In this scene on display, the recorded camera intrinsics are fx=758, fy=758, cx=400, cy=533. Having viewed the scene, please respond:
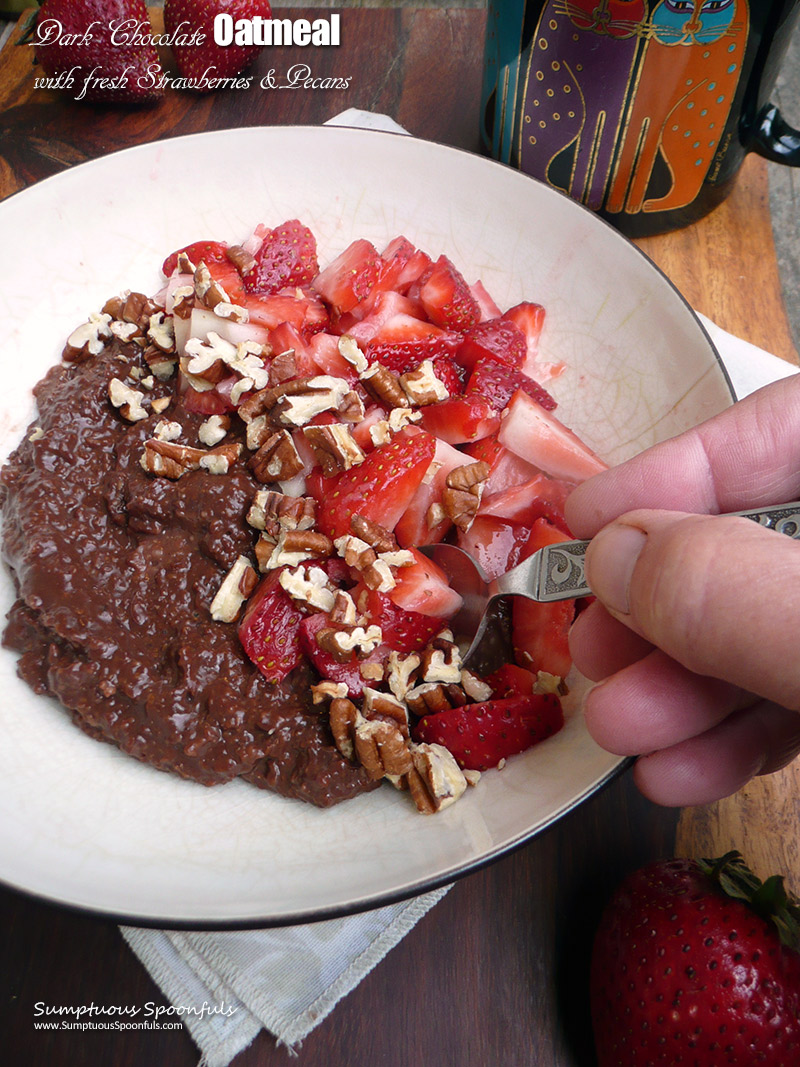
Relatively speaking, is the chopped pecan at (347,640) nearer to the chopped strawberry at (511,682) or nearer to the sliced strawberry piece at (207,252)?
Result: the chopped strawberry at (511,682)

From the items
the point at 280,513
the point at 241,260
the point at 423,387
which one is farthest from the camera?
the point at 241,260

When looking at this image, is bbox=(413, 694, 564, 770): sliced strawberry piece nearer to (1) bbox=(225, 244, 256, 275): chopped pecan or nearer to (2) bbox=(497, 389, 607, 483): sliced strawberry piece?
(2) bbox=(497, 389, 607, 483): sliced strawberry piece

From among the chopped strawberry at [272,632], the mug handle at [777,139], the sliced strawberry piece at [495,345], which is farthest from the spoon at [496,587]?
the mug handle at [777,139]

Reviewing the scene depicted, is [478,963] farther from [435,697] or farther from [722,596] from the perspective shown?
[722,596]

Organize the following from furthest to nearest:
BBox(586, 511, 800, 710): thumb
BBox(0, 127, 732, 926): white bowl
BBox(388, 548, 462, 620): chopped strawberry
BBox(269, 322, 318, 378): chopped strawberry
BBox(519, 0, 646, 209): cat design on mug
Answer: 1. BBox(269, 322, 318, 378): chopped strawberry
2. BBox(519, 0, 646, 209): cat design on mug
3. BBox(388, 548, 462, 620): chopped strawberry
4. BBox(0, 127, 732, 926): white bowl
5. BBox(586, 511, 800, 710): thumb

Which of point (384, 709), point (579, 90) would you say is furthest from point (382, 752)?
point (579, 90)

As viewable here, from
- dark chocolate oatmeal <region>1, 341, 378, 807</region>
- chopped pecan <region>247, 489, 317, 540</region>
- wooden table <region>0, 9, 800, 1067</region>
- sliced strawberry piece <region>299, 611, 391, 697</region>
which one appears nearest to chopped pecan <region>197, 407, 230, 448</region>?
dark chocolate oatmeal <region>1, 341, 378, 807</region>
